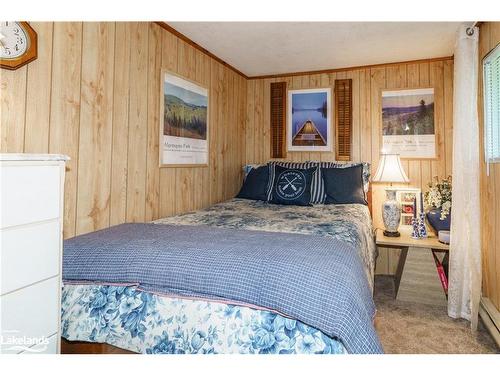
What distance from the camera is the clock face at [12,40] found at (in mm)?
1342

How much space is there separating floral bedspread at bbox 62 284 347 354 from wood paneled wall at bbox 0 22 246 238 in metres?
0.65

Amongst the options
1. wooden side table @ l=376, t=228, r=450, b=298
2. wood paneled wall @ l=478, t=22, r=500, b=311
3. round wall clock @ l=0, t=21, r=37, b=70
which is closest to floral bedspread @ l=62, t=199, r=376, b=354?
round wall clock @ l=0, t=21, r=37, b=70

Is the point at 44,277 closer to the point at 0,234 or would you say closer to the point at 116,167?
the point at 0,234

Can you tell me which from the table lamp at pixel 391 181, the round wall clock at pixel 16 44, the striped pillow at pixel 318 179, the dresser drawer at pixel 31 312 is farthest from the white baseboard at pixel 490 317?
the round wall clock at pixel 16 44

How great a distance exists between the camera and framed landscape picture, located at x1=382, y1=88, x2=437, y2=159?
3197 mm

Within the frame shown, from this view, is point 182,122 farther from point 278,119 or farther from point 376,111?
point 376,111

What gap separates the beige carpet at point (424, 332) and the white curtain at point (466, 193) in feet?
0.33

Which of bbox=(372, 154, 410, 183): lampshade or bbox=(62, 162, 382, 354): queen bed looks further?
bbox=(372, 154, 410, 183): lampshade

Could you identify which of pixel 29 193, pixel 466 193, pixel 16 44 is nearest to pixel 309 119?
pixel 466 193

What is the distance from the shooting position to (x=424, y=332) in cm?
201

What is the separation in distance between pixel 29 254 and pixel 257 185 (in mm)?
2277

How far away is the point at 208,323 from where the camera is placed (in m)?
1.08

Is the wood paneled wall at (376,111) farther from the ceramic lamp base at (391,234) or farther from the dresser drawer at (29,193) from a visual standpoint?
the dresser drawer at (29,193)

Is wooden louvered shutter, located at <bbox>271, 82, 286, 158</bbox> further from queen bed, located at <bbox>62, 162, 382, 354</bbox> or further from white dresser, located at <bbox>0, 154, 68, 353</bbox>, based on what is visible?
white dresser, located at <bbox>0, 154, 68, 353</bbox>
